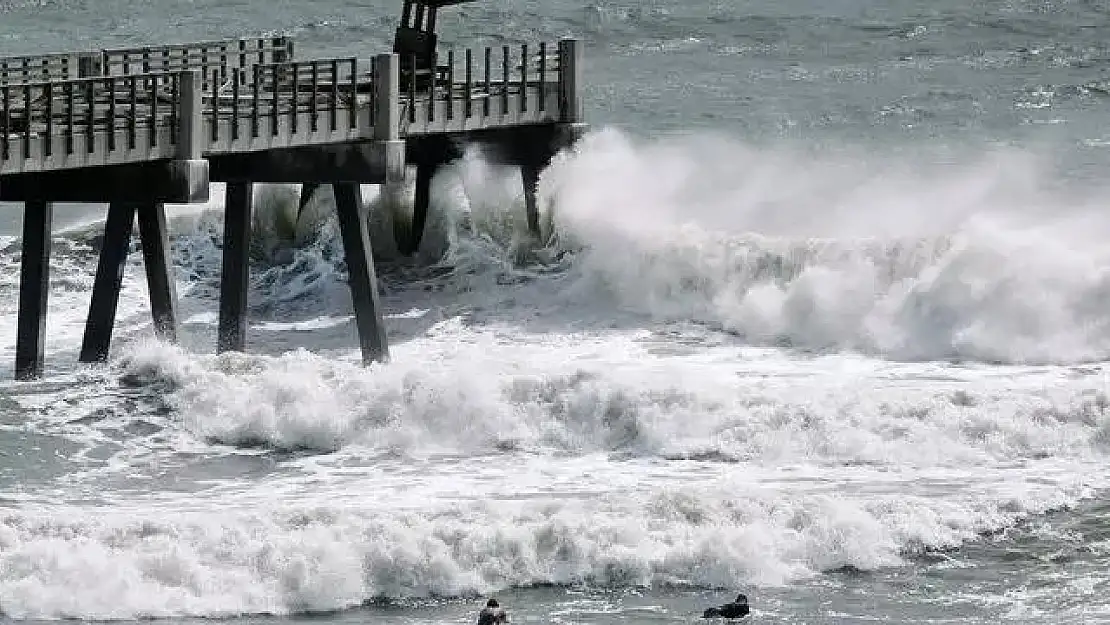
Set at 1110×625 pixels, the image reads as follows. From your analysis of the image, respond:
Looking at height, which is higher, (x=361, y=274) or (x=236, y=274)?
(x=236, y=274)

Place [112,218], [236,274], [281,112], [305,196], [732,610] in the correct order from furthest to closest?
[305,196] → [236,274] → [112,218] → [281,112] → [732,610]

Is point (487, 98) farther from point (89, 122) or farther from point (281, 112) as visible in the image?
point (89, 122)

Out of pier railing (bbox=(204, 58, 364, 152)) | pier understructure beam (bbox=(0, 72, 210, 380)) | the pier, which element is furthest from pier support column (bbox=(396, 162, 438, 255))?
pier understructure beam (bbox=(0, 72, 210, 380))

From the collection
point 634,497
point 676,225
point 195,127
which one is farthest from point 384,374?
point 676,225

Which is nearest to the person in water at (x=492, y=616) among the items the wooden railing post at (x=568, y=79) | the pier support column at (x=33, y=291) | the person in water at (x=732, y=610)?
the person in water at (x=732, y=610)

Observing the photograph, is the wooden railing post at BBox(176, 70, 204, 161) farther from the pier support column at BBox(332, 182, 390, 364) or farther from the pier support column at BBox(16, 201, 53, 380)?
the pier support column at BBox(332, 182, 390, 364)

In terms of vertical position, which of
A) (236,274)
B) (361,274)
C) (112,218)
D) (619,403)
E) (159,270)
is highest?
(112,218)

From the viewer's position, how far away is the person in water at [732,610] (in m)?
30.5

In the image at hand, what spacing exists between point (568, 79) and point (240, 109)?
8917 mm

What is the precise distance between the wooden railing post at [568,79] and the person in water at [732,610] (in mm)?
19878

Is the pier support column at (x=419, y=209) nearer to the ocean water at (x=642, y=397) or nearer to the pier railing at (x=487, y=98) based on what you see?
the ocean water at (x=642, y=397)

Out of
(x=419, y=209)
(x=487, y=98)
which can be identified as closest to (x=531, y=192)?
(x=419, y=209)

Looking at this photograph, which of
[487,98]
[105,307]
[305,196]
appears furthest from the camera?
[305,196]

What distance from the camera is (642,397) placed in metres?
39.3
